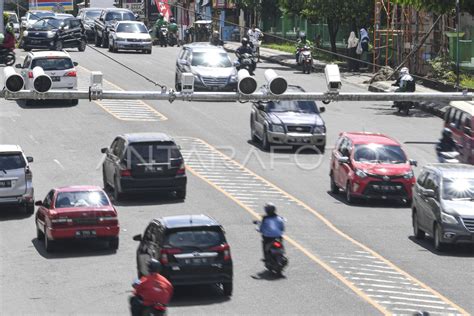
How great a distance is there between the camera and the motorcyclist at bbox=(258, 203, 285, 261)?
25766mm

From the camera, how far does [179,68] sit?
170 feet

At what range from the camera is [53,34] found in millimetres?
64625

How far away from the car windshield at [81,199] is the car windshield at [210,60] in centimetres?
2208

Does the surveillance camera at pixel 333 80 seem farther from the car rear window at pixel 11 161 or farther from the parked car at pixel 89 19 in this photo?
the parked car at pixel 89 19

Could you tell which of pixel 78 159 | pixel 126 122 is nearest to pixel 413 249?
pixel 78 159

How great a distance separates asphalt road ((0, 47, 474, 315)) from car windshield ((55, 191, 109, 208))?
110 centimetres

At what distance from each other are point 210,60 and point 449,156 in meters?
17.2

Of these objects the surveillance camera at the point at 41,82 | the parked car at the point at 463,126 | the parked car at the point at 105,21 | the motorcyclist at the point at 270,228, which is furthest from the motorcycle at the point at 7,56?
the parked car at the point at 105,21

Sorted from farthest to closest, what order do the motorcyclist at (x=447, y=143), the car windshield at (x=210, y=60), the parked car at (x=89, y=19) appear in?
the parked car at (x=89, y=19) < the car windshield at (x=210, y=60) < the motorcyclist at (x=447, y=143)

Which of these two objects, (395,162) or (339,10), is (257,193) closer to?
(395,162)

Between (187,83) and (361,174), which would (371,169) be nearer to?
(361,174)

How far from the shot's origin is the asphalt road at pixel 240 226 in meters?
23.5

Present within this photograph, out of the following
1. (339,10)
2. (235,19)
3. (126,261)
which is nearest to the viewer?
(126,261)

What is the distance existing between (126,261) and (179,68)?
24754 millimetres
